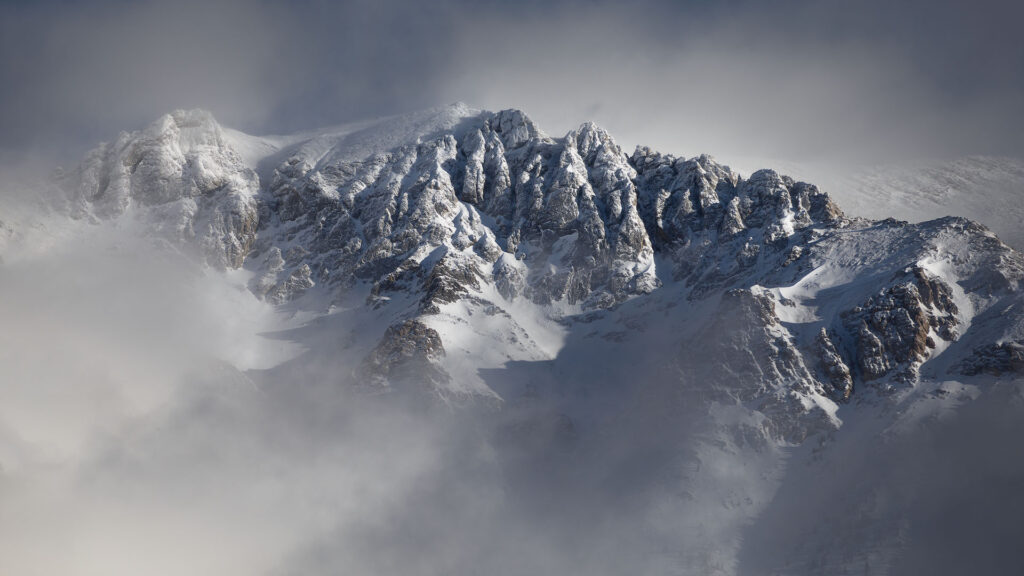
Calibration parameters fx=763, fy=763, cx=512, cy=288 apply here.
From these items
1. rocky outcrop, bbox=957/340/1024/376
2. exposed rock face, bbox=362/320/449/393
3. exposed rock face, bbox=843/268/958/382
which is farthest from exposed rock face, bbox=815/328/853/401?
exposed rock face, bbox=362/320/449/393

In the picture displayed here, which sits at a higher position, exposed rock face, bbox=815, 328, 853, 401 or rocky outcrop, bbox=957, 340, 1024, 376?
exposed rock face, bbox=815, 328, 853, 401

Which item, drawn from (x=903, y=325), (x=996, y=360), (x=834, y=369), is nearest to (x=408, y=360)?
(x=834, y=369)

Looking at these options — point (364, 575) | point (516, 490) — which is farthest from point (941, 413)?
point (364, 575)

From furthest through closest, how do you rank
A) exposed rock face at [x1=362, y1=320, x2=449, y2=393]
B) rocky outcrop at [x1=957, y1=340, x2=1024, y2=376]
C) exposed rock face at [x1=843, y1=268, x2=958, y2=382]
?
exposed rock face at [x1=362, y1=320, x2=449, y2=393], exposed rock face at [x1=843, y1=268, x2=958, y2=382], rocky outcrop at [x1=957, y1=340, x2=1024, y2=376]

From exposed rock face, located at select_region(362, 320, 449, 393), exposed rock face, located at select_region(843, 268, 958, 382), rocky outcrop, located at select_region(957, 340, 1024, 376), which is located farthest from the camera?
exposed rock face, located at select_region(362, 320, 449, 393)

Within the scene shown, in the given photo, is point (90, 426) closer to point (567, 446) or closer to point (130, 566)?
point (130, 566)

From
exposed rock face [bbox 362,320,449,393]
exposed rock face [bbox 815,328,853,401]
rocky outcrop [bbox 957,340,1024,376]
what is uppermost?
exposed rock face [bbox 362,320,449,393]

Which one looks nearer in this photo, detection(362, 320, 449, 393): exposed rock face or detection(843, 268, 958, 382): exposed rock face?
detection(843, 268, 958, 382): exposed rock face

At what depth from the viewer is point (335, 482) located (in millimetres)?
179000

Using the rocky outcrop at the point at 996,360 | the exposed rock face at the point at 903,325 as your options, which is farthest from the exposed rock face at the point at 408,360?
the rocky outcrop at the point at 996,360

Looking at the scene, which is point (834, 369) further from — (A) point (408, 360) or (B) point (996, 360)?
(A) point (408, 360)

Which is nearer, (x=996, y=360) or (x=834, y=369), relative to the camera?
(x=996, y=360)

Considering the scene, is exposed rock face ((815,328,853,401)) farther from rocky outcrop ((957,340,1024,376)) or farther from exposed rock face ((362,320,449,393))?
exposed rock face ((362,320,449,393))

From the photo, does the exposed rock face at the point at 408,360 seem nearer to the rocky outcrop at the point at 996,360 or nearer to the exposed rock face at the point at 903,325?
the exposed rock face at the point at 903,325
